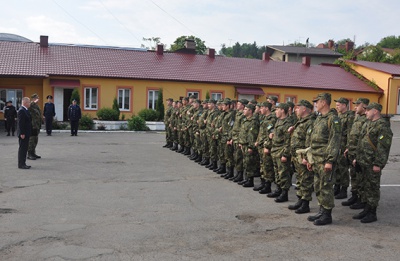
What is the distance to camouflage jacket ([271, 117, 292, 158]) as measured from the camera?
793cm

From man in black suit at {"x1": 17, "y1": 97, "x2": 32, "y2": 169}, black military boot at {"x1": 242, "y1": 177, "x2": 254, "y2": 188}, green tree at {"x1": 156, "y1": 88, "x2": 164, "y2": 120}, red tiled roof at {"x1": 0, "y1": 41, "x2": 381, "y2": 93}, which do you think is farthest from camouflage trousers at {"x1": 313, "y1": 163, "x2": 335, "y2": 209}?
red tiled roof at {"x1": 0, "y1": 41, "x2": 381, "y2": 93}

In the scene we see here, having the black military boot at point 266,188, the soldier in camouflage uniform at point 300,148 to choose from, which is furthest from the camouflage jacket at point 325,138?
the black military boot at point 266,188

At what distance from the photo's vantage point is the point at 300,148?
750cm

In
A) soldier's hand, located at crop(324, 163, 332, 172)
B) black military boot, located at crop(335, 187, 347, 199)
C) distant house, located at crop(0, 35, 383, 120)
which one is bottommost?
black military boot, located at crop(335, 187, 347, 199)

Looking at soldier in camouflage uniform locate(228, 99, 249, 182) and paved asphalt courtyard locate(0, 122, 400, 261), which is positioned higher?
soldier in camouflage uniform locate(228, 99, 249, 182)

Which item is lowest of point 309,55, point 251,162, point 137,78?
point 251,162

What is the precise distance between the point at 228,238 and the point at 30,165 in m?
7.49

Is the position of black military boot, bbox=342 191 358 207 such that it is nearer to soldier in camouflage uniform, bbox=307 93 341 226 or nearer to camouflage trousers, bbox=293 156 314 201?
camouflage trousers, bbox=293 156 314 201

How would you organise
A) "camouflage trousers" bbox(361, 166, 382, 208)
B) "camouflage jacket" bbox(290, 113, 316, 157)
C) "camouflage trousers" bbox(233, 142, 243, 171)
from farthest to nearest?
"camouflage trousers" bbox(233, 142, 243, 171), "camouflage jacket" bbox(290, 113, 316, 157), "camouflage trousers" bbox(361, 166, 382, 208)

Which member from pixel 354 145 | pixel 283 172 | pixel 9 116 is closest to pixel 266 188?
pixel 283 172

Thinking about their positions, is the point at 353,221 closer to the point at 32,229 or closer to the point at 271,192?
the point at 271,192

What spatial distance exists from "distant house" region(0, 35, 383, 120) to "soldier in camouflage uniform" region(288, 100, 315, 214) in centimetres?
2046

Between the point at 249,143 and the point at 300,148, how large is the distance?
1.93 m

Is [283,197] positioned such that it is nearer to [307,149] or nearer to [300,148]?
[300,148]
